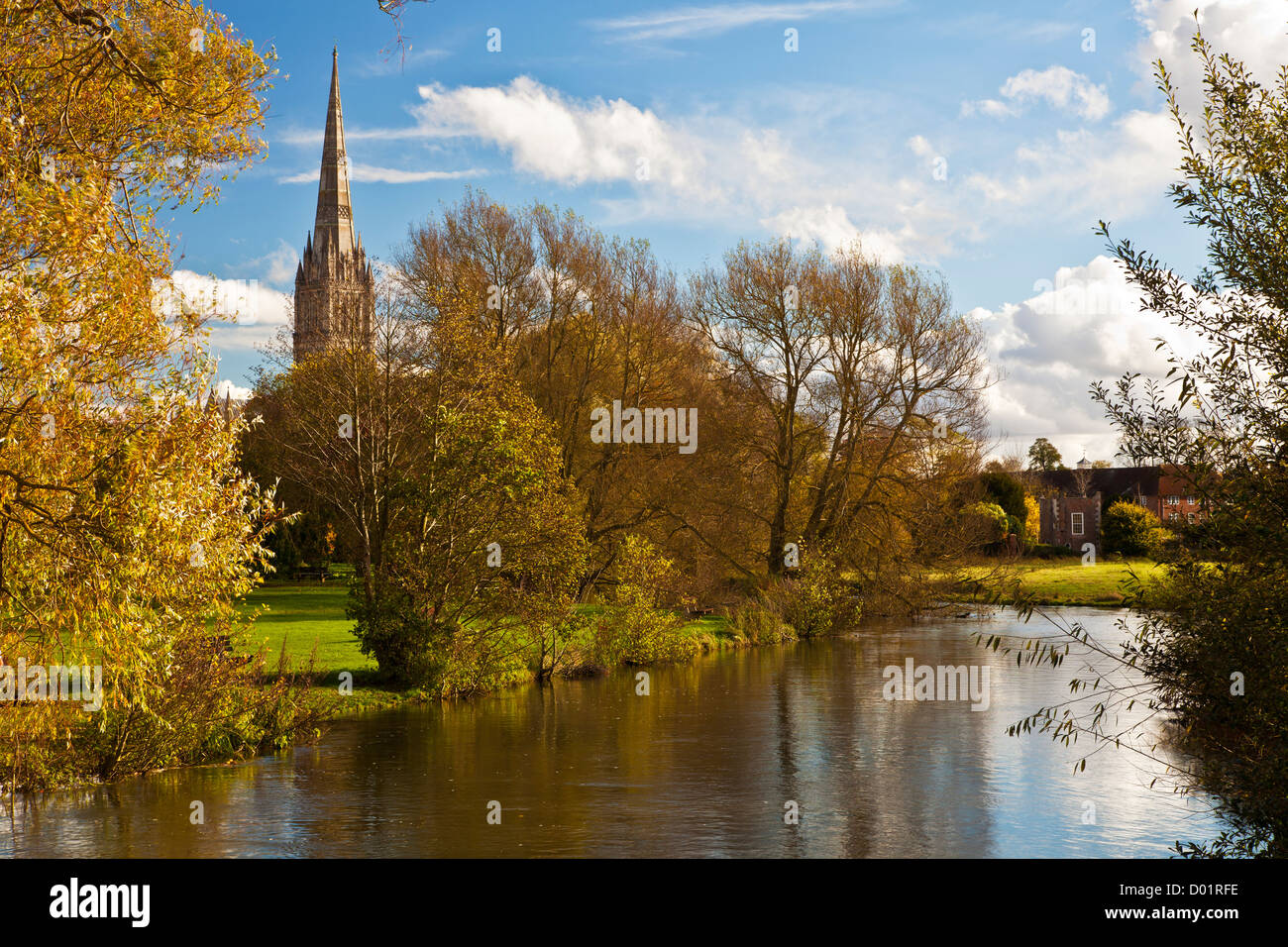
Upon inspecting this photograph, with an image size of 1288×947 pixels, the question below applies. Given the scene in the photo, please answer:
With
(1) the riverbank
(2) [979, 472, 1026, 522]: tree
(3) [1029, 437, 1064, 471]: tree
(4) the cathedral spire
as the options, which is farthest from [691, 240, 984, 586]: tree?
(3) [1029, 437, 1064, 471]: tree

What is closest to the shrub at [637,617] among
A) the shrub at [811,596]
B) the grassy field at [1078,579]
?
the shrub at [811,596]

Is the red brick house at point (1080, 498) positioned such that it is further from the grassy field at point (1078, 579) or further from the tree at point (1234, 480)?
the tree at point (1234, 480)

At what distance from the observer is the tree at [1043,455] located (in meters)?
101

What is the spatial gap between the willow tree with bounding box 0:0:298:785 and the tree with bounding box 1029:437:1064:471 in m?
97.9

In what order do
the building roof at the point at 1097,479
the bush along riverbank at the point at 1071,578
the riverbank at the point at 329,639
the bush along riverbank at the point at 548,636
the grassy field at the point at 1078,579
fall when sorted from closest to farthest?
the riverbank at the point at 329,639, the bush along riverbank at the point at 548,636, the bush along riverbank at the point at 1071,578, the grassy field at the point at 1078,579, the building roof at the point at 1097,479

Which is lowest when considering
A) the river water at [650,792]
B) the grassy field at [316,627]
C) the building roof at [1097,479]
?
the river water at [650,792]

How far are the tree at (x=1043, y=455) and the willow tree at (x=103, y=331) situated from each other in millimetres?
97860

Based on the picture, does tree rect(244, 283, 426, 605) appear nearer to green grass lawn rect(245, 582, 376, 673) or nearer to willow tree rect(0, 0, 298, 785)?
green grass lawn rect(245, 582, 376, 673)

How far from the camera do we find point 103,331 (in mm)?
9859

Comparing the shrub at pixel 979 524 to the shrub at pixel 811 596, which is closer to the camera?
the shrub at pixel 811 596

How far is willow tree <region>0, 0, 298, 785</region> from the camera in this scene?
9398 millimetres

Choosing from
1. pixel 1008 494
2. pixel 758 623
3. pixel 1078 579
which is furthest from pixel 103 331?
pixel 1008 494

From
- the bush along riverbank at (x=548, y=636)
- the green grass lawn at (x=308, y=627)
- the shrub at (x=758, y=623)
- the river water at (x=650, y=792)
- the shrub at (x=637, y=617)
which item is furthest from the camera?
the shrub at (x=758, y=623)
